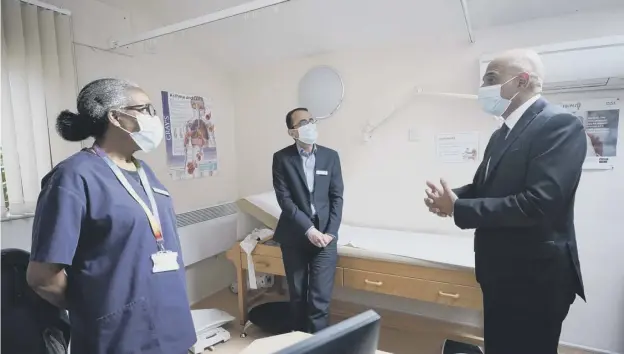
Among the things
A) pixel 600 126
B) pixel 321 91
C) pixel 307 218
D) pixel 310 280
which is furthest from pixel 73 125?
pixel 600 126

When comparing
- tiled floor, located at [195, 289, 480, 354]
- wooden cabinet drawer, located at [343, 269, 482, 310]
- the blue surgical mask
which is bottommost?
tiled floor, located at [195, 289, 480, 354]

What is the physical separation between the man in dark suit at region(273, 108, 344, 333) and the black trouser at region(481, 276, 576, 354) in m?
1.06

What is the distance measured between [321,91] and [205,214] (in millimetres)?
1438

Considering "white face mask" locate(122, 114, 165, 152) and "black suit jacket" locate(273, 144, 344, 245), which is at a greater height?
"white face mask" locate(122, 114, 165, 152)

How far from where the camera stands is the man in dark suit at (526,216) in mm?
1229

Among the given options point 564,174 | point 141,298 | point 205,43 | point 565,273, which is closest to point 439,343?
point 565,273

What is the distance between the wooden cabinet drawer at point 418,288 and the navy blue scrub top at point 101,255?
142cm

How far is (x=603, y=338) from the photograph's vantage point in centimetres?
228

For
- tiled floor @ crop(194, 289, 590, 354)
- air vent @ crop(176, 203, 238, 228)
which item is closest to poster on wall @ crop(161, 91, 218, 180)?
air vent @ crop(176, 203, 238, 228)

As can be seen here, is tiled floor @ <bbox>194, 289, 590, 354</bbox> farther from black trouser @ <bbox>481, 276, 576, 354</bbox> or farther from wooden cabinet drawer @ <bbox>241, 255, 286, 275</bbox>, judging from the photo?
black trouser @ <bbox>481, 276, 576, 354</bbox>

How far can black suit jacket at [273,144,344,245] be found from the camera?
7.47 ft

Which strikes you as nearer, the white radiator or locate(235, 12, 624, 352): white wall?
locate(235, 12, 624, 352): white wall

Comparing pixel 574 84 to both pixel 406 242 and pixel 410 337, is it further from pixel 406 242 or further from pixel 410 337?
pixel 410 337

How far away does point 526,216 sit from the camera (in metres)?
1.24
